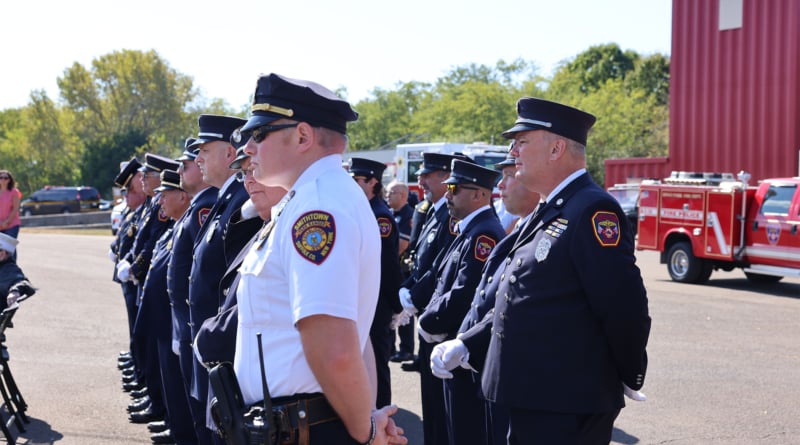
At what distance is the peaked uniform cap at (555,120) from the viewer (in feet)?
11.9

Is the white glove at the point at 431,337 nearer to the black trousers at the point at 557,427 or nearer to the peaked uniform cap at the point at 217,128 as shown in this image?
the peaked uniform cap at the point at 217,128

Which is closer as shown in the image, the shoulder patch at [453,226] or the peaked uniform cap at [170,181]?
the shoulder patch at [453,226]

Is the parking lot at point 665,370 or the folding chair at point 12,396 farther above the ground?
the folding chair at point 12,396

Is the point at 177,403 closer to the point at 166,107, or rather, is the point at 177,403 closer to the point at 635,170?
the point at 635,170

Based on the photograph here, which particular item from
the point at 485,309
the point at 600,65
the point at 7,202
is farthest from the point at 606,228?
the point at 600,65

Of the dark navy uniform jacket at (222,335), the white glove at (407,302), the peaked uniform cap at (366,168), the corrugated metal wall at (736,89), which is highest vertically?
the corrugated metal wall at (736,89)

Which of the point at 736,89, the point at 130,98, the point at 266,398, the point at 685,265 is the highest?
the point at 130,98

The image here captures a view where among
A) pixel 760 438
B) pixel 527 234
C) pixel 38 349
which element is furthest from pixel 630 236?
pixel 38 349

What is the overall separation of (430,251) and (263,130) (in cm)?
394

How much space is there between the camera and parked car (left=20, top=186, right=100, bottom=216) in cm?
5144

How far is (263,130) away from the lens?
262 centimetres

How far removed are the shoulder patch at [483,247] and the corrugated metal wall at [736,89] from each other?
68.7 feet

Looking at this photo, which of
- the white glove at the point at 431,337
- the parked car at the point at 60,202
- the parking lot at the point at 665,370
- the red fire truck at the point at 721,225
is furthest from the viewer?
the parked car at the point at 60,202

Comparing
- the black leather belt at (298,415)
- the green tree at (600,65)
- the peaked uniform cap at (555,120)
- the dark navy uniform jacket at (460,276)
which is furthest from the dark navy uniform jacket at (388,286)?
the green tree at (600,65)
